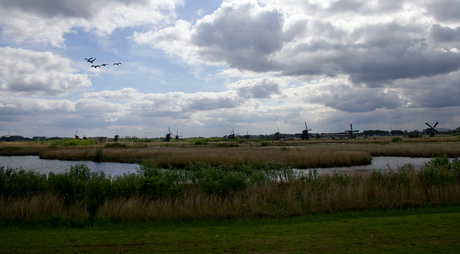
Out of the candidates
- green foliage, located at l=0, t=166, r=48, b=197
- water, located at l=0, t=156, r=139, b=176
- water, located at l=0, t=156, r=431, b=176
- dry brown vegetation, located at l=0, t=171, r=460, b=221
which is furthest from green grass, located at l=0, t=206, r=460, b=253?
water, located at l=0, t=156, r=139, b=176

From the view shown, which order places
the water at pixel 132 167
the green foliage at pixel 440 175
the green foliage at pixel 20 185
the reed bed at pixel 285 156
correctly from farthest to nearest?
1. the reed bed at pixel 285 156
2. the water at pixel 132 167
3. the green foliage at pixel 440 175
4. the green foliage at pixel 20 185

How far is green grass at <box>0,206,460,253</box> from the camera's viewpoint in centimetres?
533

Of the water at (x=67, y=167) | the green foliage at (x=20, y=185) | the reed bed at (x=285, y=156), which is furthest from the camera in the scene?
the reed bed at (x=285, y=156)

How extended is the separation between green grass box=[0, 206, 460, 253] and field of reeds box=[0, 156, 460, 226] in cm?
75

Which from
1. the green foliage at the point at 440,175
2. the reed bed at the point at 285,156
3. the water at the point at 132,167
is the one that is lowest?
the water at the point at 132,167

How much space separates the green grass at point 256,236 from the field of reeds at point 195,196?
29.5 inches

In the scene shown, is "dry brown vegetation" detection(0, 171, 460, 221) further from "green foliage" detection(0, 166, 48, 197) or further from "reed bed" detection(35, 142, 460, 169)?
"reed bed" detection(35, 142, 460, 169)

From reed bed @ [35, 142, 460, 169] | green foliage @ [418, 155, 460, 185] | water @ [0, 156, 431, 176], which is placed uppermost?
green foliage @ [418, 155, 460, 185]

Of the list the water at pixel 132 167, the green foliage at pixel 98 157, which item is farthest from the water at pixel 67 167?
the green foliage at pixel 98 157

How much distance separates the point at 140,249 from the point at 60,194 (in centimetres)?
726

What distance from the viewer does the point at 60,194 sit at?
10625mm

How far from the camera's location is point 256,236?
20.0ft

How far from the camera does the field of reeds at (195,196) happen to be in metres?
8.41

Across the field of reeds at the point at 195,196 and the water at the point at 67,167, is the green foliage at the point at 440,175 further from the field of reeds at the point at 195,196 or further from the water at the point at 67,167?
the water at the point at 67,167
